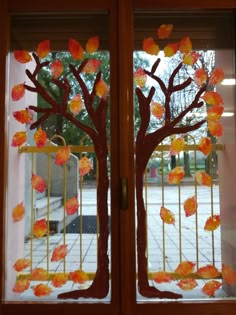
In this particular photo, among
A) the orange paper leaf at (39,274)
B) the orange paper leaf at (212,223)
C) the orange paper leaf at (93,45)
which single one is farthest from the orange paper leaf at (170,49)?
the orange paper leaf at (39,274)

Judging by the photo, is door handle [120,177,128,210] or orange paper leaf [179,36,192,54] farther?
orange paper leaf [179,36,192,54]

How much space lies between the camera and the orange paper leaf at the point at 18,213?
177 centimetres

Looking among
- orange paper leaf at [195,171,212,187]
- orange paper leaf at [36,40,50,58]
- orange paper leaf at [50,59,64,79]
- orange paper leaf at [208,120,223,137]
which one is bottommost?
orange paper leaf at [195,171,212,187]

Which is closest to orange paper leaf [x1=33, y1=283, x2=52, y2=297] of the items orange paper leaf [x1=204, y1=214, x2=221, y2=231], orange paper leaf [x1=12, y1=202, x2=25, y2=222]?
orange paper leaf [x1=12, y1=202, x2=25, y2=222]

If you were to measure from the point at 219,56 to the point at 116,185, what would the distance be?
39.3 inches

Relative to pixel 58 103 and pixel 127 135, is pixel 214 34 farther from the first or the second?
pixel 58 103

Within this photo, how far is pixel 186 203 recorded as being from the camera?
1.79 metres

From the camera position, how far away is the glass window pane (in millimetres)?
1763

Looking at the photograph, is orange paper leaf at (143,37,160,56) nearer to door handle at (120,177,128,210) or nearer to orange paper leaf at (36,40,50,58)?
orange paper leaf at (36,40,50,58)

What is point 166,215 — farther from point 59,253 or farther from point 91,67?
point 91,67

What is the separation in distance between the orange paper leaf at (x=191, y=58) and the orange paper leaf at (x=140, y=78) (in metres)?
0.26

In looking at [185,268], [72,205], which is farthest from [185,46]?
[185,268]

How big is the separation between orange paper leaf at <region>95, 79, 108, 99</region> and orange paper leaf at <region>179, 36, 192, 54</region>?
1.67ft

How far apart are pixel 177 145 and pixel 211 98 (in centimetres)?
35
